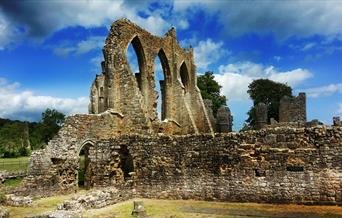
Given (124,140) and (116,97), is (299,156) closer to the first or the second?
(124,140)

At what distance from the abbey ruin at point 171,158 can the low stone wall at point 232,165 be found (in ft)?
0.10

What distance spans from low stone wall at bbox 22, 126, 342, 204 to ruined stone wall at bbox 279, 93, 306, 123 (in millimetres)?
16971

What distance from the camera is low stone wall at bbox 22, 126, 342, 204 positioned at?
13.2m

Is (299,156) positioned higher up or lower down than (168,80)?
lower down

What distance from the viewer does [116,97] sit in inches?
886

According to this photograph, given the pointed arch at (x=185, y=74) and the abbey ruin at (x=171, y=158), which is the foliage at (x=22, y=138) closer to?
the pointed arch at (x=185, y=74)

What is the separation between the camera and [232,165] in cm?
1455

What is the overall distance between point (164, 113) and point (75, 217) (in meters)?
18.2

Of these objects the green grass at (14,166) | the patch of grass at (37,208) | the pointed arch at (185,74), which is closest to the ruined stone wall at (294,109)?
the pointed arch at (185,74)

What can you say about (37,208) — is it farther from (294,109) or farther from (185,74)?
(294,109)

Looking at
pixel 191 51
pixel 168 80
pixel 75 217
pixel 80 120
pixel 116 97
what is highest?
pixel 191 51

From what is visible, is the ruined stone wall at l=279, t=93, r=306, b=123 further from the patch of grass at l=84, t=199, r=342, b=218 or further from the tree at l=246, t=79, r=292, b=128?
the tree at l=246, t=79, r=292, b=128

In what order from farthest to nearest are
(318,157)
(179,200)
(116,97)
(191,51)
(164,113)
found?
(191,51)
(164,113)
(116,97)
(179,200)
(318,157)

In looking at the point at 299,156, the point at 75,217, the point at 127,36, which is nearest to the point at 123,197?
the point at 75,217
